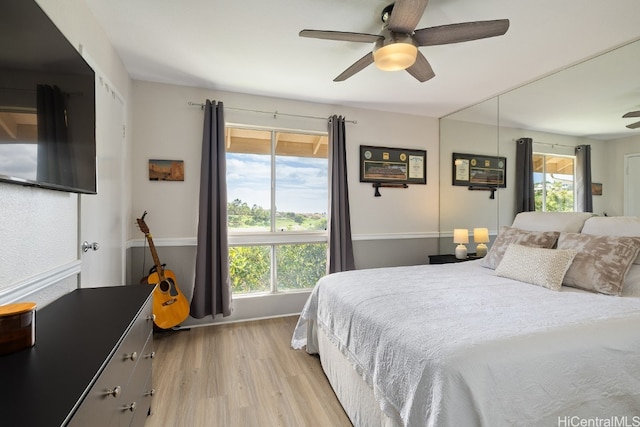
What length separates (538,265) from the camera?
2061 mm

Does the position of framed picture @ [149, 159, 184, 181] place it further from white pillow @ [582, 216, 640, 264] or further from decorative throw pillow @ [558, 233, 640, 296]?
white pillow @ [582, 216, 640, 264]

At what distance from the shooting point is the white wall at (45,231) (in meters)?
1.13

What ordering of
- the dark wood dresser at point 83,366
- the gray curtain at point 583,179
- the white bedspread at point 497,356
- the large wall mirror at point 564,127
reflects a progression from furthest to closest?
the gray curtain at point 583,179 < the large wall mirror at point 564,127 < the white bedspread at point 497,356 < the dark wood dresser at point 83,366

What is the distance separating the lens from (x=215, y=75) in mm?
2803

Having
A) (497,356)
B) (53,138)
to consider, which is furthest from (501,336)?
(53,138)

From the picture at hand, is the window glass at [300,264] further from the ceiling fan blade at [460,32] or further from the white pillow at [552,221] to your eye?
the ceiling fan blade at [460,32]

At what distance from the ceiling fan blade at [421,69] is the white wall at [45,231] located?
6.72 feet

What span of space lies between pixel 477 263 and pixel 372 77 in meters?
2.06

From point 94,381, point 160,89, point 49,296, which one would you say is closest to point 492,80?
point 160,89

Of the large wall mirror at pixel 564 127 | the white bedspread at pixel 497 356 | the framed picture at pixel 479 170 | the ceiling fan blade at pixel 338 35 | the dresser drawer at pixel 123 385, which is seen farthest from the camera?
the framed picture at pixel 479 170

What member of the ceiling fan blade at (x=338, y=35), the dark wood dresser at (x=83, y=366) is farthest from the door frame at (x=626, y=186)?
the dark wood dresser at (x=83, y=366)

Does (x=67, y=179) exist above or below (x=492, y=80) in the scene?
below

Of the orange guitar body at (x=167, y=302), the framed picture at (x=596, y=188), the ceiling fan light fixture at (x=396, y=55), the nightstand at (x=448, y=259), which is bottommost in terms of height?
the orange guitar body at (x=167, y=302)

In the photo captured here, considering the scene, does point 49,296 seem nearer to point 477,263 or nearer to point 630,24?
point 477,263
